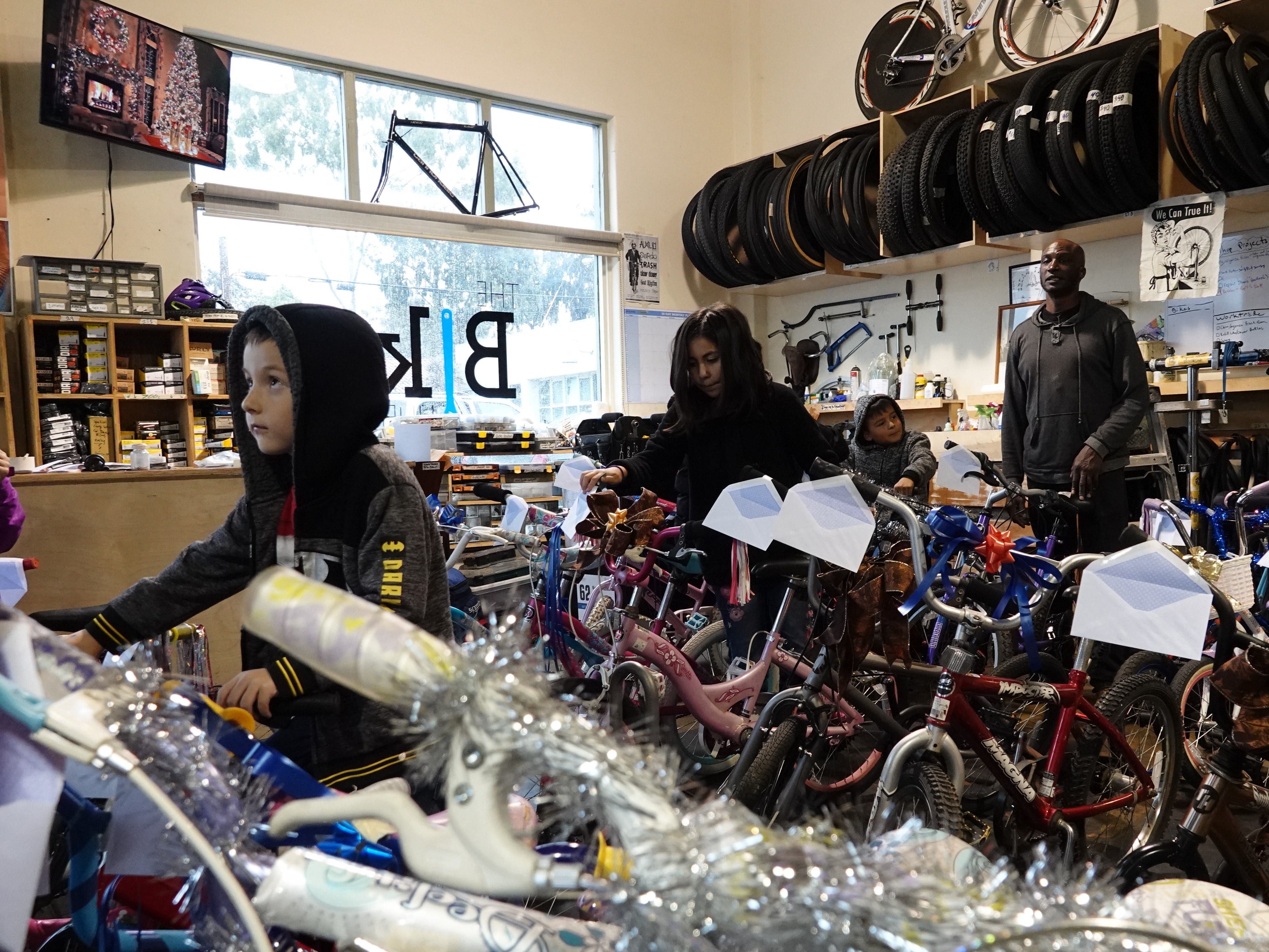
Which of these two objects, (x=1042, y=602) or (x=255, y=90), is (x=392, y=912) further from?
(x=255, y=90)

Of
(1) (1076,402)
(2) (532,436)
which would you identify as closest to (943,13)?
(1) (1076,402)

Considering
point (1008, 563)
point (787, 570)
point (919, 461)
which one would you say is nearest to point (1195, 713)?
point (1008, 563)

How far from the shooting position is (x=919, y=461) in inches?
150

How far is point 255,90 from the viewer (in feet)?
18.5

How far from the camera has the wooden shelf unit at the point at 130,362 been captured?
4555 millimetres

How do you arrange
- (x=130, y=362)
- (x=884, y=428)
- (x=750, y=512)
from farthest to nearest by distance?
(x=130, y=362), (x=884, y=428), (x=750, y=512)

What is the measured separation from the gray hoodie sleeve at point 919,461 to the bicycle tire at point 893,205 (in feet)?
6.54

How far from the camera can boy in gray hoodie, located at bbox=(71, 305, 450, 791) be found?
47.0 inches

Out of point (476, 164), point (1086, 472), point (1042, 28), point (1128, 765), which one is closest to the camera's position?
point (1128, 765)

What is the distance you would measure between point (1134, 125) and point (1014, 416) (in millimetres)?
1639

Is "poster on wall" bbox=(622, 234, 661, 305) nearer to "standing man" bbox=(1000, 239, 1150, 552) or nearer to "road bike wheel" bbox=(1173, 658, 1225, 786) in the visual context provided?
"standing man" bbox=(1000, 239, 1150, 552)

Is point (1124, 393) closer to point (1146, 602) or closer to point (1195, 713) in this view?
point (1195, 713)

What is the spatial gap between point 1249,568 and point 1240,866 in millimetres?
608

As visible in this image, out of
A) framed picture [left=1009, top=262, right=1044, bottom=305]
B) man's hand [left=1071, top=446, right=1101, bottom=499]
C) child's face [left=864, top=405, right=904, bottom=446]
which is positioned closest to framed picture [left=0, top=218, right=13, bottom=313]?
child's face [left=864, top=405, right=904, bottom=446]
